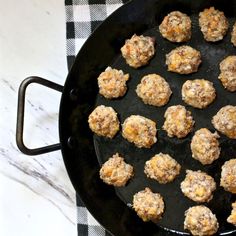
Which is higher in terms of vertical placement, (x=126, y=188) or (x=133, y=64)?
(x=133, y=64)

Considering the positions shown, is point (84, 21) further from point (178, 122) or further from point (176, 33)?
point (178, 122)

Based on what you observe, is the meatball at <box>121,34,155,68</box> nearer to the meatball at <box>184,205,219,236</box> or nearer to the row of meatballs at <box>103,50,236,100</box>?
the row of meatballs at <box>103,50,236,100</box>

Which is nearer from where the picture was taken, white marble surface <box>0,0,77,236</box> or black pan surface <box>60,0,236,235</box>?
black pan surface <box>60,0,236,235</box>

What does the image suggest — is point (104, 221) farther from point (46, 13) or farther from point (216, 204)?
point (46, 13)

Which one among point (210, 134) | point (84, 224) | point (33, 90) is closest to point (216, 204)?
point (210, 134)

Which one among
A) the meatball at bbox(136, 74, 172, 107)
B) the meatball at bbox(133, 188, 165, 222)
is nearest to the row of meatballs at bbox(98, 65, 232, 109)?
the meatball at bbox(136, 74, 172, 107)

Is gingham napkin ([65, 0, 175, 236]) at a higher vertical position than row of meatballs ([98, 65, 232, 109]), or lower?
higher
